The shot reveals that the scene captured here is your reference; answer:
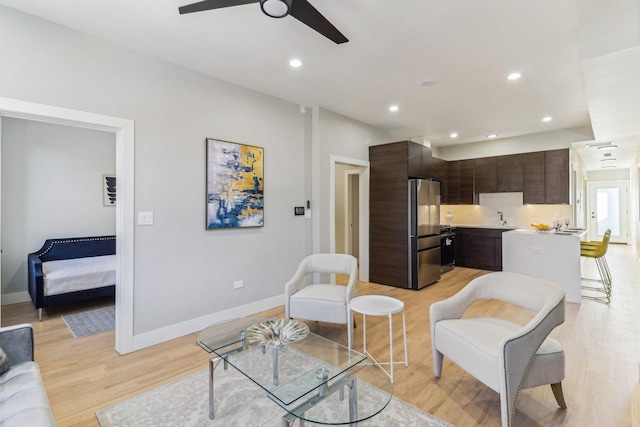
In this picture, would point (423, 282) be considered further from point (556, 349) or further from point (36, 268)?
point (36, 268)

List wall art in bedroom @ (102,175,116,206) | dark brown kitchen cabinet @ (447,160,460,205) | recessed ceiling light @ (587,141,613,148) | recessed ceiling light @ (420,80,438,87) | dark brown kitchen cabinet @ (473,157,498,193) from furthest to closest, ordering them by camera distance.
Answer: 1. dark brown kitchen cabinet @ (447,160,460,205)
2. dark brown kitchen cabinet @ (473,157,498,193)
3. recessed ceiling light @ (587,141,613,148)
4. wall art in bedroom @ (102,175,116,206)
5. recessed ceiling light @ (420,80,438,87)

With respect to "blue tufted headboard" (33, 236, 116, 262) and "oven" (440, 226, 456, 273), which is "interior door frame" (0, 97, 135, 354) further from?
→ "oven" (440, 226, 456, 273)

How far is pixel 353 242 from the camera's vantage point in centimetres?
684

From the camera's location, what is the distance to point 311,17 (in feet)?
6.23

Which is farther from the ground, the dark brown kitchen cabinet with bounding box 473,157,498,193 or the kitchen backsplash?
the dark brown kitchen cabinet with bounding box 473,157,498,193

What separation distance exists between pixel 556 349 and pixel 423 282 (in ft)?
9.94

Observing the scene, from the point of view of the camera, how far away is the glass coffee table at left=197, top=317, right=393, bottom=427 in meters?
1.45

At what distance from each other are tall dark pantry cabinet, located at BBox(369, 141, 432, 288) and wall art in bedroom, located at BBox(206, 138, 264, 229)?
2.16 m

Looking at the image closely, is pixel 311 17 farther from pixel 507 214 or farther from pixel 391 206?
pixel 507 214

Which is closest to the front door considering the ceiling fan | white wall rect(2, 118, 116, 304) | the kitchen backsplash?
the kitchen backsplash

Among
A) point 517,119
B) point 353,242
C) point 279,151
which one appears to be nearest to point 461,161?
point 517,119

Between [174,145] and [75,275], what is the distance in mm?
2279

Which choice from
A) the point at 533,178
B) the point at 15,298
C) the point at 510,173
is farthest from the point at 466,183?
the point at 15,298

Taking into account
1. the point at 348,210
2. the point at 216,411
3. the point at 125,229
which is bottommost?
the point at 216,411
